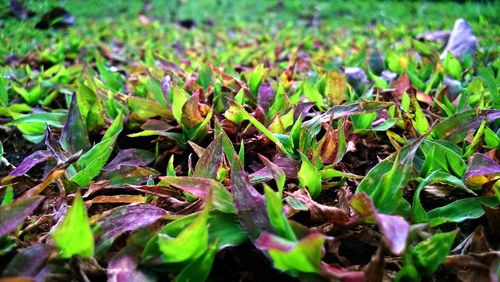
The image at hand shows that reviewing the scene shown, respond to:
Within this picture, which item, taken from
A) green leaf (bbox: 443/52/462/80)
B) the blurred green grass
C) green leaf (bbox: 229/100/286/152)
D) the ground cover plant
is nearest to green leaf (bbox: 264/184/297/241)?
the ground cover plant

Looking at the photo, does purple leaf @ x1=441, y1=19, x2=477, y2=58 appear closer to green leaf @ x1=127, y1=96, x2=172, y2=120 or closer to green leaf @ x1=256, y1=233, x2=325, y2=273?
green leaf @ x1=127, y1=96, x2=172, y2=120

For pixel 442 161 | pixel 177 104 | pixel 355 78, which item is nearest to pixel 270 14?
pixel 355 78

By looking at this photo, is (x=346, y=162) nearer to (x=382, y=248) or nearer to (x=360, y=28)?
(x=382, y=248)

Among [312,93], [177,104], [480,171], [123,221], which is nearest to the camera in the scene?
[123,221]

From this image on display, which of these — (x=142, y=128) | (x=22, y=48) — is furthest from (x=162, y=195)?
(x=22, y=48)

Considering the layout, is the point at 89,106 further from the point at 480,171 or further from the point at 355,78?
the point at 480,171

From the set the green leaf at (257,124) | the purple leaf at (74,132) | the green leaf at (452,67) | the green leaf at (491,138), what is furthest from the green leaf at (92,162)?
the green leaf at (452,67)

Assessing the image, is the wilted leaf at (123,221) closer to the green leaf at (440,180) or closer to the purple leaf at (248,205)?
the purple leaf at (248,205)
